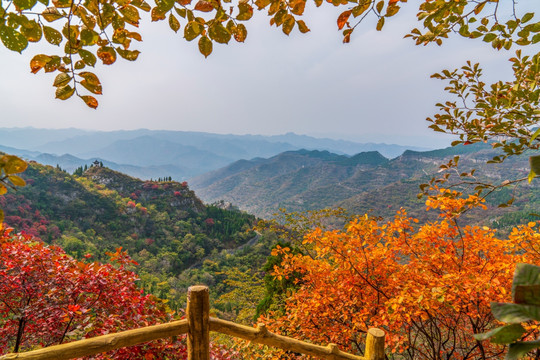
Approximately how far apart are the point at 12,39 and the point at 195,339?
6.42 feet

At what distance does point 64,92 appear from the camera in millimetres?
1092

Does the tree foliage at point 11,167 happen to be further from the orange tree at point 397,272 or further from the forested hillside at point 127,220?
the forested hillside at point 127,220

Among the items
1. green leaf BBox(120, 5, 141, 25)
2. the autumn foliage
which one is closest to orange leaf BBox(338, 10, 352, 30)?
green leaf BBox(120, 5, 141, 25)

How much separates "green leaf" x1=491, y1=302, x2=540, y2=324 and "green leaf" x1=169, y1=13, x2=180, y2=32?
1508 mm

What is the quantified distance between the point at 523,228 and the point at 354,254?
6.42 ft

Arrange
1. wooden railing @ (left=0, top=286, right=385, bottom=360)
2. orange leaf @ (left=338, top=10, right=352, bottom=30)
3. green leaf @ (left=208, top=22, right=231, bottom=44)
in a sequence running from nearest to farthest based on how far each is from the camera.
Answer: green leaf @ (left=208, top=22, right=231, bottom=44), orange leaf @ (left=338, top=10, right=352, bottom=30), wooden railing @ (left=0, top=286, right=385, bottom=360)

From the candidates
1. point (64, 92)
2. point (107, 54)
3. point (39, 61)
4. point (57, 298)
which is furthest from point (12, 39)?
point (57, 298)

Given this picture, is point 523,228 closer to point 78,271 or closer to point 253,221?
point 78,271

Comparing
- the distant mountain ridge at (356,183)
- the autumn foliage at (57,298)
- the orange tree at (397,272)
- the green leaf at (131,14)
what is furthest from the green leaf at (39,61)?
the distant mountain ridge at (356,183)

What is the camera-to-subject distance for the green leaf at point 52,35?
105 cm

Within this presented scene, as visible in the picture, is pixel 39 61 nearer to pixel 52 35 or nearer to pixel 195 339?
pixel 52 35

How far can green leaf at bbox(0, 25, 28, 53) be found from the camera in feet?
3.09

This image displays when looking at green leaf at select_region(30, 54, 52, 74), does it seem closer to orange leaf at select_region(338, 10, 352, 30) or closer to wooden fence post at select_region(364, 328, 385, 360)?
orange leaf at select_region(338, 10, 352, 30)

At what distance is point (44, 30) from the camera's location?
3.43ft
